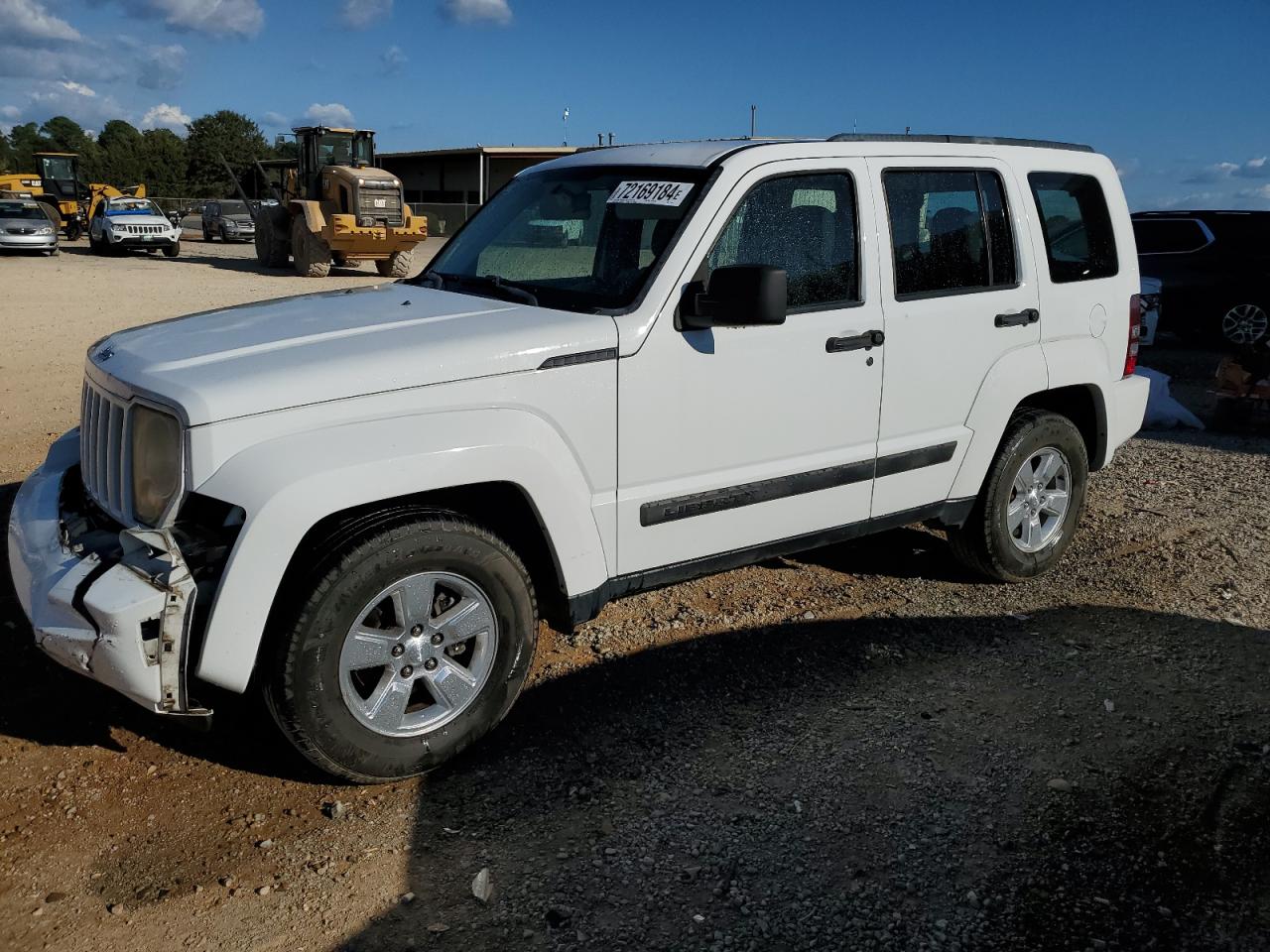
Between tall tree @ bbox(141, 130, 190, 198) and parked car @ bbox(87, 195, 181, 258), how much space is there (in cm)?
4403

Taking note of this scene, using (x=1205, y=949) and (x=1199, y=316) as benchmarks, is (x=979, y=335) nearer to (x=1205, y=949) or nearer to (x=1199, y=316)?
(x=1205, y=949)

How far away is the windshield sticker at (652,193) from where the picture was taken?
4.02 m

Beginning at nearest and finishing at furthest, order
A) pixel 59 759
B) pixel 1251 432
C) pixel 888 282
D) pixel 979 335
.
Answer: pixel 59 759 → pixel 888 282 → pixel 979 335 → pixel 1251 432

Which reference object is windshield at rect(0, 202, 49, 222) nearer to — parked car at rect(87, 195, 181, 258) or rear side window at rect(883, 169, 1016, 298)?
parked car at rect(87, 195, 181, 258)

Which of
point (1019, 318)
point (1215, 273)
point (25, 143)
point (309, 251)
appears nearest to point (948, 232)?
point (1019, 318)

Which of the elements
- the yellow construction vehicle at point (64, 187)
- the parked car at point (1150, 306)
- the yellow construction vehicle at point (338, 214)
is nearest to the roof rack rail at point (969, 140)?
the parked car at point (1150, 306)

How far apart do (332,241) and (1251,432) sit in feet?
60.9

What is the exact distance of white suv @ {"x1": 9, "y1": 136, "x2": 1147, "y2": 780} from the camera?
3100 millimetres

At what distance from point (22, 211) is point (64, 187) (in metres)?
12.6

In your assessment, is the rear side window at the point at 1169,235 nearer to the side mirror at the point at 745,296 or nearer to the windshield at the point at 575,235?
the windshield at the point at 575,235

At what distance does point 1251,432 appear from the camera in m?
9.12

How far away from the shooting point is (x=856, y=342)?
4242mm

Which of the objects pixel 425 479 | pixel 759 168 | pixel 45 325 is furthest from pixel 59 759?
pixel 45 325

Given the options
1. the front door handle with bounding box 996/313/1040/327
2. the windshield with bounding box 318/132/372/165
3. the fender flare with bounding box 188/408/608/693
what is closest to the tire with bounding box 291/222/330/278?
the windshield with bounding box 318/132/372/165
